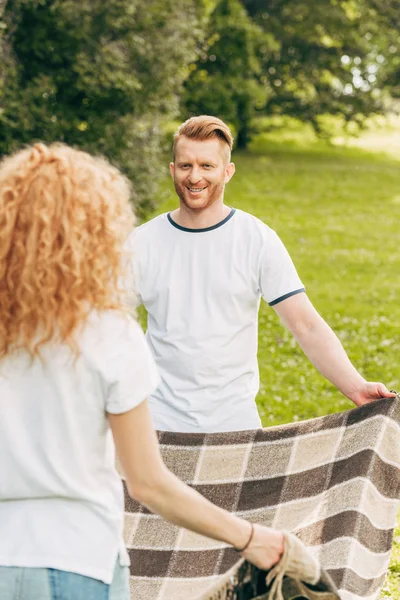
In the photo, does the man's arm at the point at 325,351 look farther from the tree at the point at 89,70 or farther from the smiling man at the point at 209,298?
the tree at the point at 89,70

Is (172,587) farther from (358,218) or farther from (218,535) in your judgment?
(358,218)

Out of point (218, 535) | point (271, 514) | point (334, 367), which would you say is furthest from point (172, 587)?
point (218, 535)

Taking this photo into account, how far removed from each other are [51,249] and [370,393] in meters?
2.35

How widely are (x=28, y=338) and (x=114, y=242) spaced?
315mm

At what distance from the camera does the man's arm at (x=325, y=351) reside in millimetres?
4293

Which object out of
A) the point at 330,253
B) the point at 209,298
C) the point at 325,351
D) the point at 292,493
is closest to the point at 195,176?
the point at 209,298

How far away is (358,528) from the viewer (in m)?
4.08

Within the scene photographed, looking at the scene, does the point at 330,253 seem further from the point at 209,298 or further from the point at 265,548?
the point at 265,548

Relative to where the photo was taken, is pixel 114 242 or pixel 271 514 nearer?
pixel 114 242

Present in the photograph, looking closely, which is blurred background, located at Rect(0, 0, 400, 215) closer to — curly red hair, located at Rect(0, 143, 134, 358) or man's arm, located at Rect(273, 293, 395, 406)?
man's arm, located at Rect(273, 293, 395, 406)

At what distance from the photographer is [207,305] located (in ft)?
14.6

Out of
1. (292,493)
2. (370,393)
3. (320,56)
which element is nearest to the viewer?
(370,393)

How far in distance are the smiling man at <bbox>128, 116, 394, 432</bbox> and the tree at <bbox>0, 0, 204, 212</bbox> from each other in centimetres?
1206

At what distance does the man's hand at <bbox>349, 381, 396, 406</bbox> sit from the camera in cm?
430
